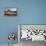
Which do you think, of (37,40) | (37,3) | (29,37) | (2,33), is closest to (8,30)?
(2,33)

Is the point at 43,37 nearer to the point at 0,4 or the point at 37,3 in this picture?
the point at 37,3

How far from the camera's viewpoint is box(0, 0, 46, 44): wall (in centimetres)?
334

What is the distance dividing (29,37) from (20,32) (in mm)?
260

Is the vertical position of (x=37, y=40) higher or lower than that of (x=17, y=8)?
lower

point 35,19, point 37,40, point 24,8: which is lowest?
point 37,40

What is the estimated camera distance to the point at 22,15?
11.1 feet

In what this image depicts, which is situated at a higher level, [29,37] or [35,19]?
[35,19]

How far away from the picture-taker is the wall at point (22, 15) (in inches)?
131

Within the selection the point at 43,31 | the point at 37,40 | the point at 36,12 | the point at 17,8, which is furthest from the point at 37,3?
the point at 37,40

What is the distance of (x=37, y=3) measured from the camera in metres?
3.39

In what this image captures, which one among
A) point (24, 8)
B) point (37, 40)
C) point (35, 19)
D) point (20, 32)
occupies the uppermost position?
point (24, 8)

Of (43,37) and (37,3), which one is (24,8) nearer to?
(37,3)

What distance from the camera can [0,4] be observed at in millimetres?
3359

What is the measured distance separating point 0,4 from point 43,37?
139cm
